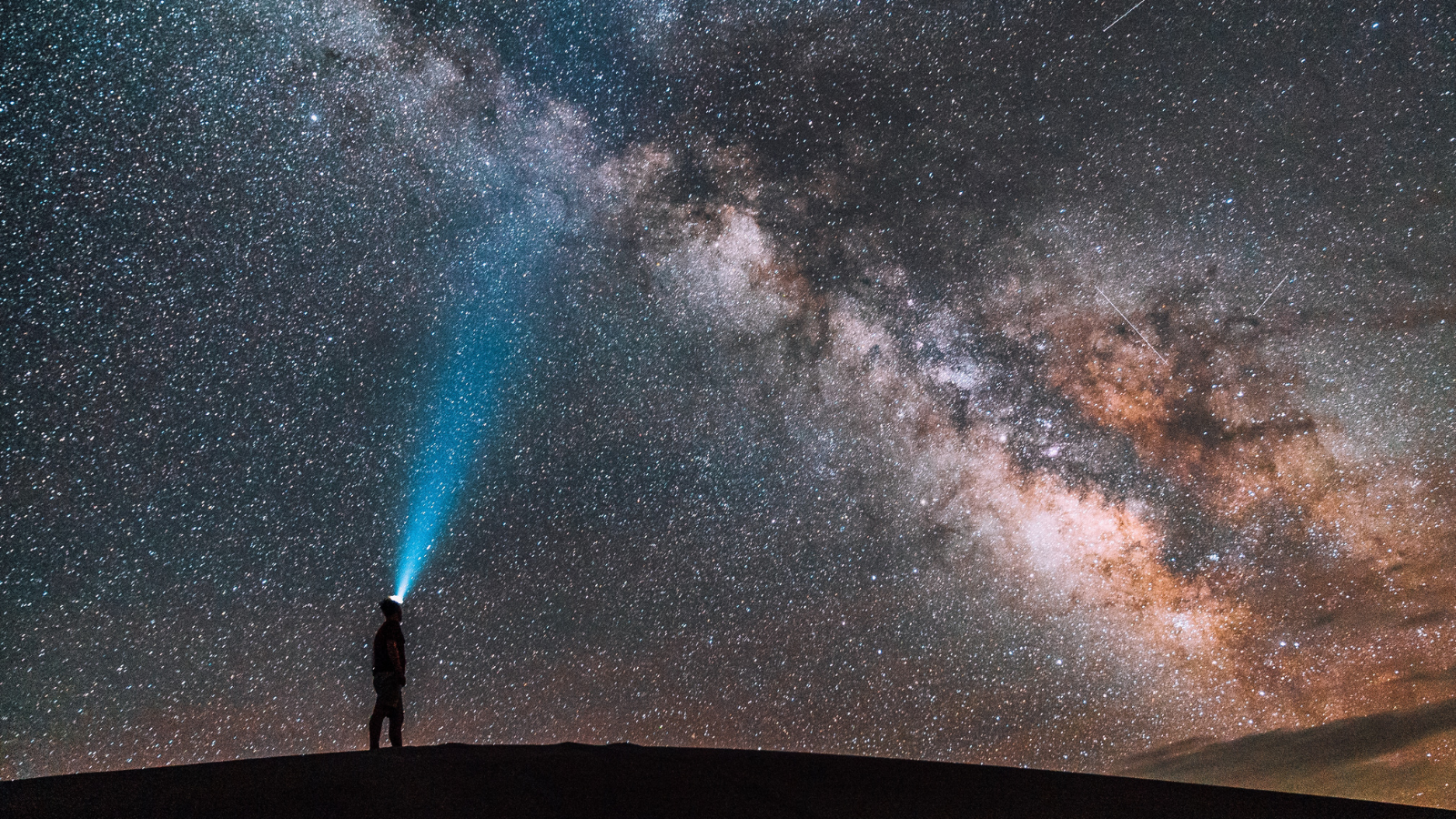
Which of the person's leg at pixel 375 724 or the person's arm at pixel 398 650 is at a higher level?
the person's arm at pixel 398 650

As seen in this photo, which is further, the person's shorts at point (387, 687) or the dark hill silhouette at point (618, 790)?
the person's shorts at point (387, 687)

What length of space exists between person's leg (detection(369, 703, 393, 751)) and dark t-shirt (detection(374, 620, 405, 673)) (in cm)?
35

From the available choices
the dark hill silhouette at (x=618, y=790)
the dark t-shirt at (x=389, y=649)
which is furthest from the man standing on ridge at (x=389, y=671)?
the dark hill silhouette at (x=618, y=790)

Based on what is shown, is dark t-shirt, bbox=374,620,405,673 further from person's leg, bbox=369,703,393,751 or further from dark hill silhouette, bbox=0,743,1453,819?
dark hill silhouette, bbox=0,743,1453,819

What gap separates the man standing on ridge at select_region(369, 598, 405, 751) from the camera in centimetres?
668

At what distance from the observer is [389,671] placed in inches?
264

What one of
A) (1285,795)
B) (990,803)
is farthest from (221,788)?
(1285,795)

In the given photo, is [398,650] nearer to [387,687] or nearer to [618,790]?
[387,687]

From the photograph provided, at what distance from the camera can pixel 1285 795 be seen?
6516 millimetres

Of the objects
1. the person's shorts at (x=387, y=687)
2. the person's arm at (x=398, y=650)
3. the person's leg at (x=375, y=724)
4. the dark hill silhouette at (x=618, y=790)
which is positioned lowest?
the dark hill silhouette at (x=618, y=790)

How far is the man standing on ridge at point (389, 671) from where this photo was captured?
21.9 ft

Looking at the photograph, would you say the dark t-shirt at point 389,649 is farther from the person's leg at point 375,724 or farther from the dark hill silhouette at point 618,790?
the dark hill silhouette at point 618,790

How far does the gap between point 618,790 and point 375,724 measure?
109 inches

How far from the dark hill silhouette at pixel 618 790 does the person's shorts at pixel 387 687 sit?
790mm
